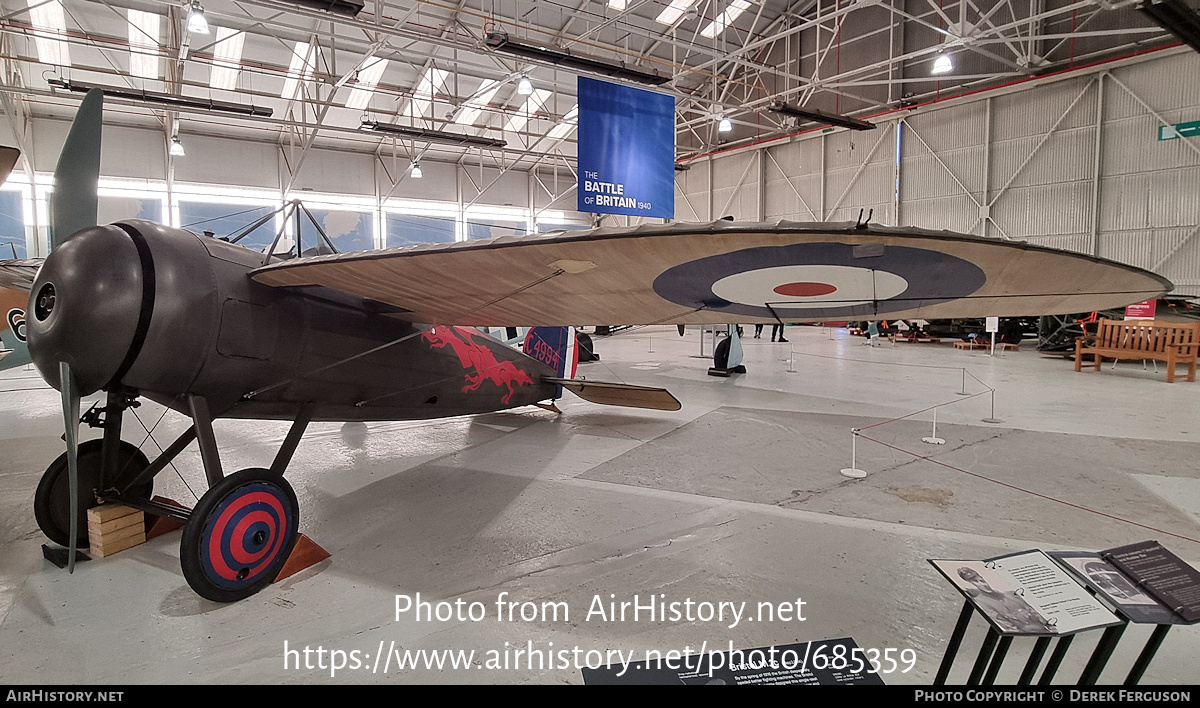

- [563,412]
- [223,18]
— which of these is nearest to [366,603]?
[563,412]

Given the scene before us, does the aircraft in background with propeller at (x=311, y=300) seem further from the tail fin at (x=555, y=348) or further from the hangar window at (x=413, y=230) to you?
the hangar window at (x=413, y=230)

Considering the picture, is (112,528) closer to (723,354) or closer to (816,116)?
(723,354)

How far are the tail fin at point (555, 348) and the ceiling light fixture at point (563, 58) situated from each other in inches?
289

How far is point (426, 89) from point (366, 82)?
6.53 ft

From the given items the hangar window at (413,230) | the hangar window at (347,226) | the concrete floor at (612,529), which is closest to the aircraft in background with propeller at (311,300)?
the concrete floor at (612,529)

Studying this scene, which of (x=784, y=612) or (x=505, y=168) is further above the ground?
(x=505, y=168)

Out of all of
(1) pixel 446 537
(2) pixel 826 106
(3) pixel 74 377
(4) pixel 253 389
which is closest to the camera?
(3) pixel 74 377

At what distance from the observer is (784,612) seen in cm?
268

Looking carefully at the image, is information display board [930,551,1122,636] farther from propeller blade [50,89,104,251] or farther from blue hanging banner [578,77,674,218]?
blue hanging banner [578,77,674,218]

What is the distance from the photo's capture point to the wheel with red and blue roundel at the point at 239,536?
8.88ft

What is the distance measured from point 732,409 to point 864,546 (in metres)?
4.30

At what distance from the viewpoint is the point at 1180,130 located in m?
14.8

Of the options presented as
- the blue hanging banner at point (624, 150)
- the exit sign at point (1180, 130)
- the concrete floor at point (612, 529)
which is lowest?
the concrete floor at point (612, 529)
